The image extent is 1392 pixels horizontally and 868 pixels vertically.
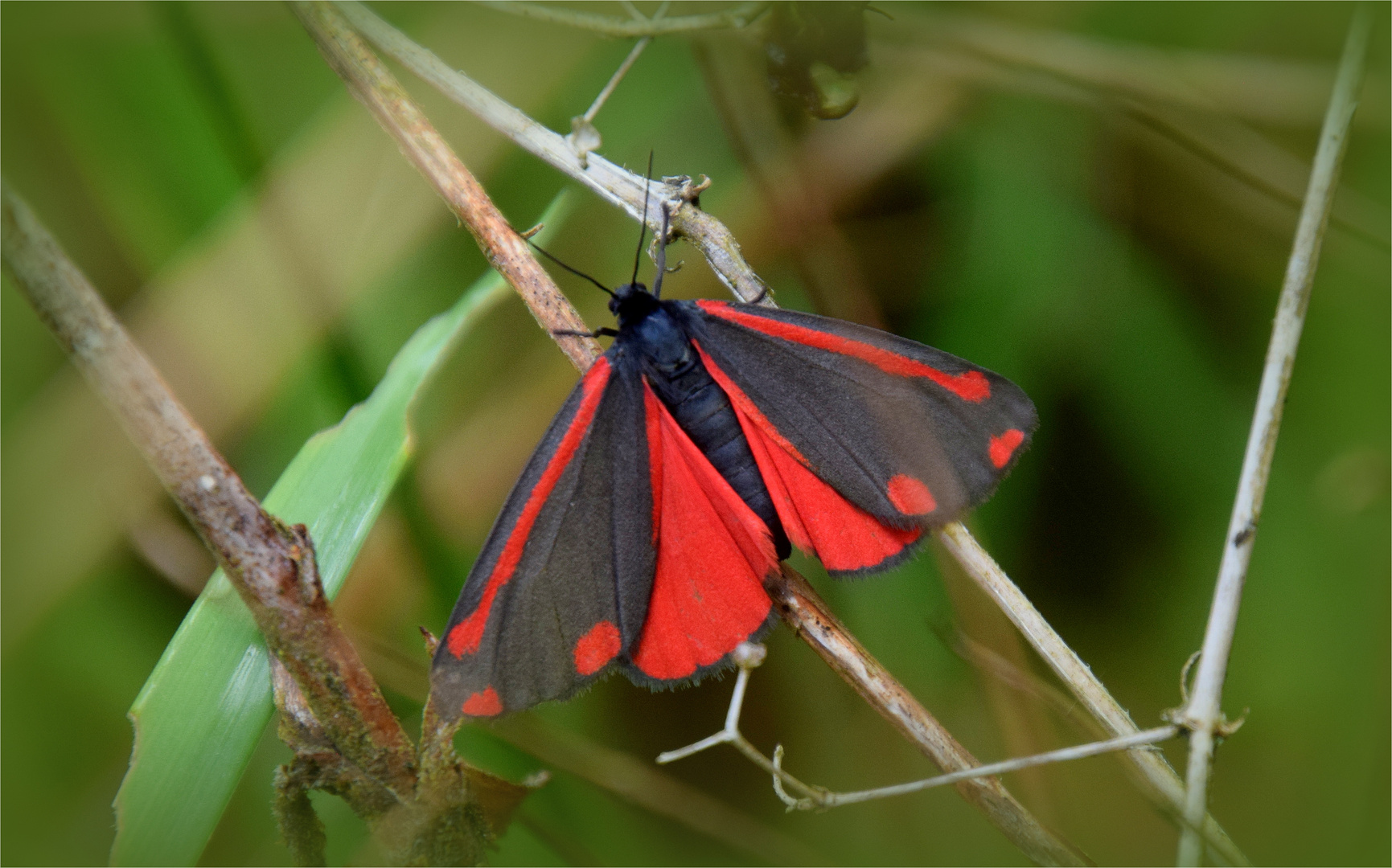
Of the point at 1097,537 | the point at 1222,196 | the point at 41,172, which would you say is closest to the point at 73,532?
the point at 41,172

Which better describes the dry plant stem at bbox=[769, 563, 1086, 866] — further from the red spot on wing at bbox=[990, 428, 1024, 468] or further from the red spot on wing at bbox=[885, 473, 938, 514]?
the red spot on wing at bbox=[990, 428, 1024, 468]

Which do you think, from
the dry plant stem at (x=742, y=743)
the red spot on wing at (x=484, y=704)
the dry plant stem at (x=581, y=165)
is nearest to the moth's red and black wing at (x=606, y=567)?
the red spot on wing at (x=484, y=704)

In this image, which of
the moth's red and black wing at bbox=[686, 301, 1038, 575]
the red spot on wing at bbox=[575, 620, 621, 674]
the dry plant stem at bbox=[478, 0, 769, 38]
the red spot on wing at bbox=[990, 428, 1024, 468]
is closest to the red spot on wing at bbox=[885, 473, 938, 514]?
the moth's red and black wing at bbox=[686, 301, 1038, 575]

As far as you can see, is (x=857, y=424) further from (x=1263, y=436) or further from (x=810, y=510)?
(x=1263, y=436)

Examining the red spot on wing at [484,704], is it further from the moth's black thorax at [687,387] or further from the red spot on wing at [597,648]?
the moth's black thorax at [687,387]

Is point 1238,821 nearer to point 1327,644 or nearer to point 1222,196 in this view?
point 1327,644

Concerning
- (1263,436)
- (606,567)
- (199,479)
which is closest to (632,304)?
(606,567)

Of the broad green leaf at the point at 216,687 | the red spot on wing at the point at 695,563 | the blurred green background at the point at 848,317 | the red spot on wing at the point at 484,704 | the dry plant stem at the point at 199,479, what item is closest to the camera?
the dry plant stem at the point at 199,479
